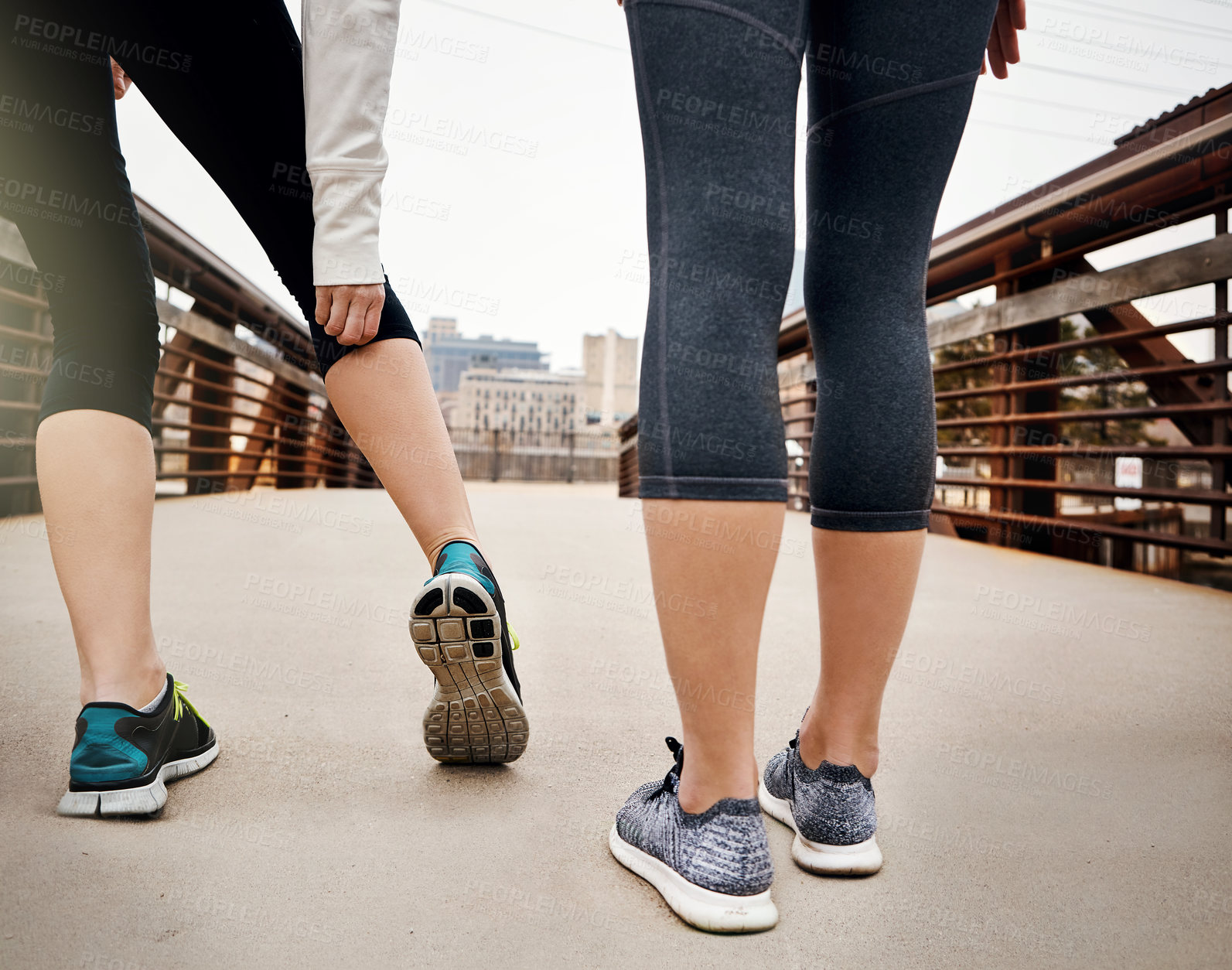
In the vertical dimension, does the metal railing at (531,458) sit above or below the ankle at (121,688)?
above

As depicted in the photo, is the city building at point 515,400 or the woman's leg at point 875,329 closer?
the woman's leg at point 875,329

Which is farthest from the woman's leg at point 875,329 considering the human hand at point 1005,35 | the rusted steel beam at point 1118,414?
the rusted steel beam at point 1118,414

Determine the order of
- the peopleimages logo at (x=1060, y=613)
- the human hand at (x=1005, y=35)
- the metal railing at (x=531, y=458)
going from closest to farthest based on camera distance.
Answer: the human hand at (x=1005, y=35) → the peopleimages logo at (x=1060, y=613) → the metal railing at (x=531, y=458)

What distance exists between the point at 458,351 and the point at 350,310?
120 meters

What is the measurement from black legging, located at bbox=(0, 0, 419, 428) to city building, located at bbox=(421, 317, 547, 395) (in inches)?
4103

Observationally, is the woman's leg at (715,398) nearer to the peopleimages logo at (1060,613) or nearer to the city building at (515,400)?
the peopleimages logo at (1060,613)

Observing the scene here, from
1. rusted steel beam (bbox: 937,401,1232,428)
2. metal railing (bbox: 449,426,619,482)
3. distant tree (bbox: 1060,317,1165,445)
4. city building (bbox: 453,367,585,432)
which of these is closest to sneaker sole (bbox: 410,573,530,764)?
rusted steel beam (bbox: 937,401,1232,428)

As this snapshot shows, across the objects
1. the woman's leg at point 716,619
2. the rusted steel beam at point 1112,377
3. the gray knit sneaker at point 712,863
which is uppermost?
the rusted steel beam at point 1112,377

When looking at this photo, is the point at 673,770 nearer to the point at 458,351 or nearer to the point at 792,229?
the point at 792,229

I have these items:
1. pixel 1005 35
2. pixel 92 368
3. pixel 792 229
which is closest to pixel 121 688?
pixel 92 368

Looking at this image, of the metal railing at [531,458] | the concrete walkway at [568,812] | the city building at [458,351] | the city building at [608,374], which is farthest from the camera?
the city building at [458,351]

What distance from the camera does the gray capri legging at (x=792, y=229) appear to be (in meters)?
0.67

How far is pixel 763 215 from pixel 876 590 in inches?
15.3

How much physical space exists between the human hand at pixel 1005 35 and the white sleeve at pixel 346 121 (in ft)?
2.44
